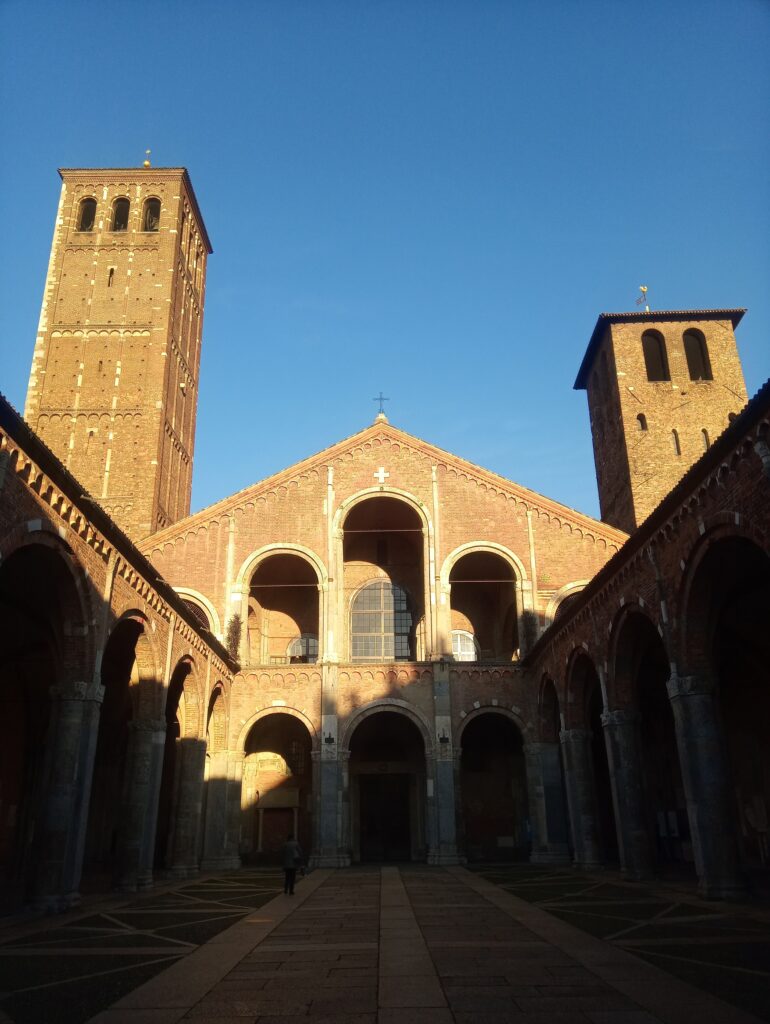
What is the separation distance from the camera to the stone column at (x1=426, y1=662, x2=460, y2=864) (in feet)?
80.1

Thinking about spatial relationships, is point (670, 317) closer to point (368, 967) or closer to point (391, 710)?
point (391, 710)

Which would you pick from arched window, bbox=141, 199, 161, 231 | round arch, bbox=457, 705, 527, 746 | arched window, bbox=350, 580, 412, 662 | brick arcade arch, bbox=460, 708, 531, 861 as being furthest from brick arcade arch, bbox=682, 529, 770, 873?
arched window, bbox=141, 199, 161, 231

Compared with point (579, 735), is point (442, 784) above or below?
below

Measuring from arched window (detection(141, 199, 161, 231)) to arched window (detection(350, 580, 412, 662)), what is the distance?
72.1 feet

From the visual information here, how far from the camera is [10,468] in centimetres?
1148

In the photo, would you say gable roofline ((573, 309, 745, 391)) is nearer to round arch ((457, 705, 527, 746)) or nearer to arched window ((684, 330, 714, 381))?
arched window ((684, 330, 714, 381))

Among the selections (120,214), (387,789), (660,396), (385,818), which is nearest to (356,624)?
(387,789)

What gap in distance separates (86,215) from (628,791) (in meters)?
36.6

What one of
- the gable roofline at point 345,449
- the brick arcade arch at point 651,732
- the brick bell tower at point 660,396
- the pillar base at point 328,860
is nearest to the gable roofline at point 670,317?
the brick bell tower at point 660,396

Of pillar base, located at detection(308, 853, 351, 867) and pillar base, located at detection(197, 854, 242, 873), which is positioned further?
pillar base, located at detection(308, 853, 351, 867)

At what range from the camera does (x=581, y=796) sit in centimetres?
2131

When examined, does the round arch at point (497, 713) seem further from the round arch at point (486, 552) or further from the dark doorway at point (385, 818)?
the dark doorway at point (385, 818)

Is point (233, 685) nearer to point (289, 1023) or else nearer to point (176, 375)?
point (176, 375)

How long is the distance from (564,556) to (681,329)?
560 inches
